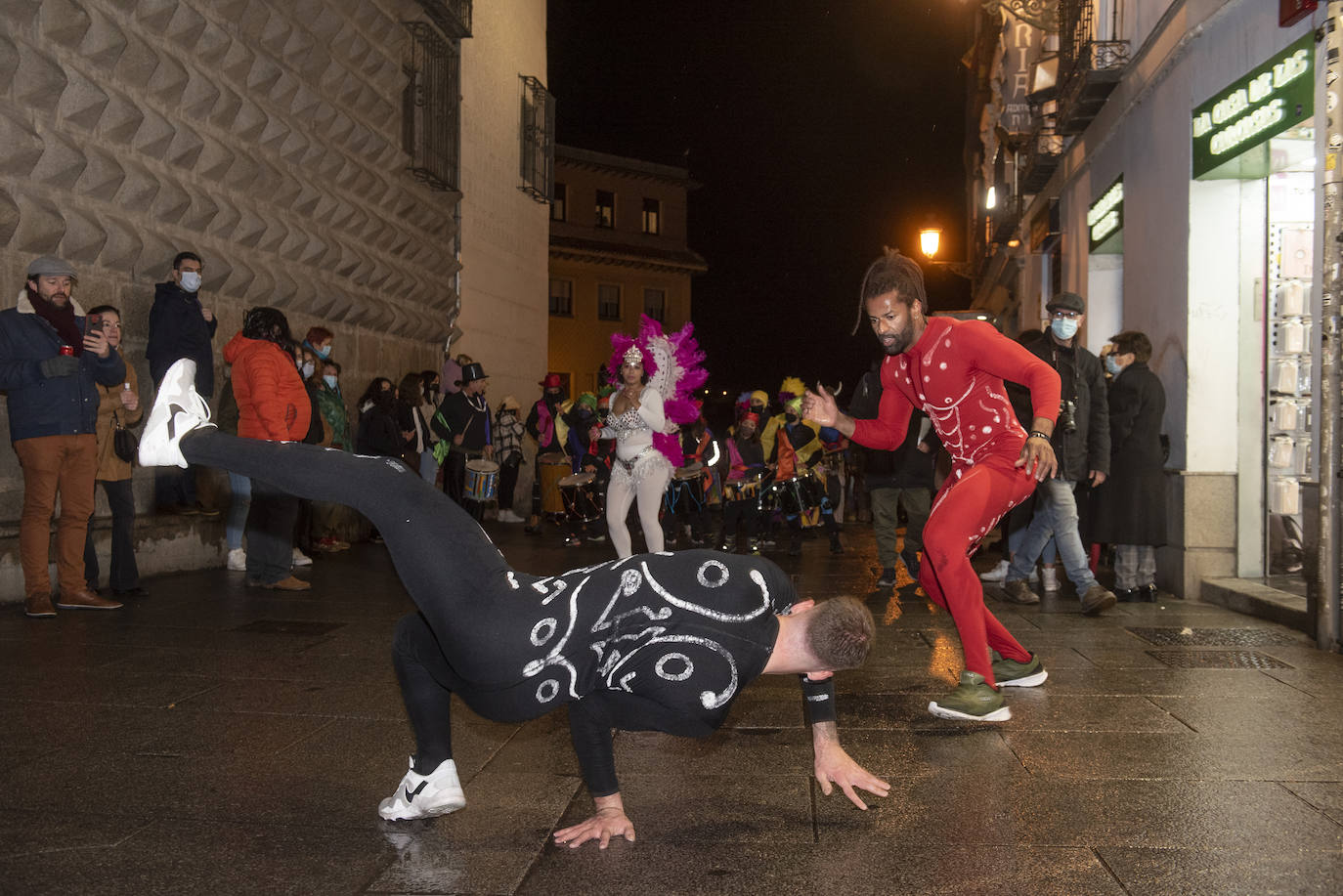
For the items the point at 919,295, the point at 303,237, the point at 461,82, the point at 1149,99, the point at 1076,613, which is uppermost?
the point at 461,82

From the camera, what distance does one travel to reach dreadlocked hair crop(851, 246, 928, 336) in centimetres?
572

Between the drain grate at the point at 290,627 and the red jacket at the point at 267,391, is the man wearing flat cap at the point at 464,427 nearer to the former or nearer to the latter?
the red jacket at the point at 267,391

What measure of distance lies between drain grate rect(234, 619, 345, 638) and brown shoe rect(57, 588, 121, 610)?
44.1 inches

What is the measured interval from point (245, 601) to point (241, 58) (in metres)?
5.63

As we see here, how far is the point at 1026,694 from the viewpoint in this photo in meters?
6.05

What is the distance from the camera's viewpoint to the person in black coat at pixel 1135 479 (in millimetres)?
9914

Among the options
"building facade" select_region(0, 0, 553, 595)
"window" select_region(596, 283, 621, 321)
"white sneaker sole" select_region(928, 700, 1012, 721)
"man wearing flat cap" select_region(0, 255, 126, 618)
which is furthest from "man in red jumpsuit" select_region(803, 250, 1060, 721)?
"window" select_region(596, 283, 621, 321)

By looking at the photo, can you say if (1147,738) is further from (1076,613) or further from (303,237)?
(303,237)

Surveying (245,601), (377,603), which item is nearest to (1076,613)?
(377,603)

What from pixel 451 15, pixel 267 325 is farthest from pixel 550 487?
pixel 267 325

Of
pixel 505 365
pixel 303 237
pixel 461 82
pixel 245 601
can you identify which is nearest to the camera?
pixel 245 601

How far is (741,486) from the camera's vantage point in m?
15.7

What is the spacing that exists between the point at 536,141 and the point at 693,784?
2013cm

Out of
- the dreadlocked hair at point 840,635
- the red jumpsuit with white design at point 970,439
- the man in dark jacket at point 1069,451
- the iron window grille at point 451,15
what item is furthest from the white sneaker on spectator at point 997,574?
the iron window grille at point 451,15
